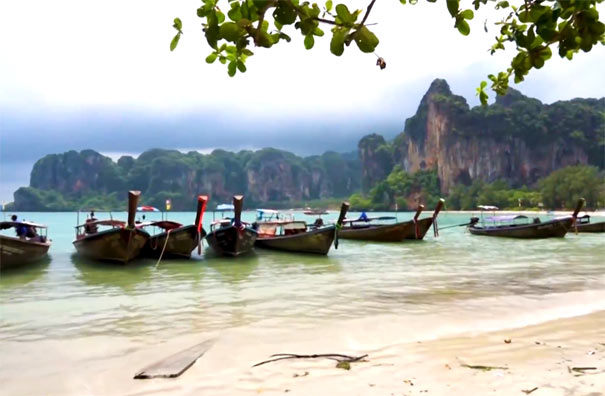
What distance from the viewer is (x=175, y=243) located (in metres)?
15.4

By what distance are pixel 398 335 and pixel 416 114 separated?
122439mm

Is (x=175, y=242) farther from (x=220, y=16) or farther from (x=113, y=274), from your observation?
(x=220, y=16)

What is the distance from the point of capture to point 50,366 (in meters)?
5.12

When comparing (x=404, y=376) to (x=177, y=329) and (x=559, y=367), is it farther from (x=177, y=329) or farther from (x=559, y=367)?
(x=177, y=329)

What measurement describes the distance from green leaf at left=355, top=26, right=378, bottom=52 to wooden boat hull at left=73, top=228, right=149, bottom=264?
1251 cm

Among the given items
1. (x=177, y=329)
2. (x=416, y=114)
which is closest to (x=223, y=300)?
(x=177, y=329)

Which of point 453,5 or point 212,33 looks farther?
point 212,33

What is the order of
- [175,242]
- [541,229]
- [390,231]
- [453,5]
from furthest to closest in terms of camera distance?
1. [541,229]
2. [390,231]
3. [175,242]
4. [453,5]

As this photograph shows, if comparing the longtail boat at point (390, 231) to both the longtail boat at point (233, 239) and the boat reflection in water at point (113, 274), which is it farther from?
the boat reflection in water at point (113, 274)

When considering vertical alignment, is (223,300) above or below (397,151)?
below

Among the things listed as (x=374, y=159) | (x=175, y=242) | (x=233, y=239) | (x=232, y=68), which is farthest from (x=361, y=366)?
(x=374, y=159)

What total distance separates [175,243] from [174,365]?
1105 cm

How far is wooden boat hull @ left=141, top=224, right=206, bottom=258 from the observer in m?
15.2

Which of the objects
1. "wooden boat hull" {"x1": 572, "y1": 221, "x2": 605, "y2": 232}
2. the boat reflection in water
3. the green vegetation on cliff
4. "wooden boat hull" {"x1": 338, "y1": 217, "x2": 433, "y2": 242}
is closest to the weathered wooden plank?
the boat reflection in water
